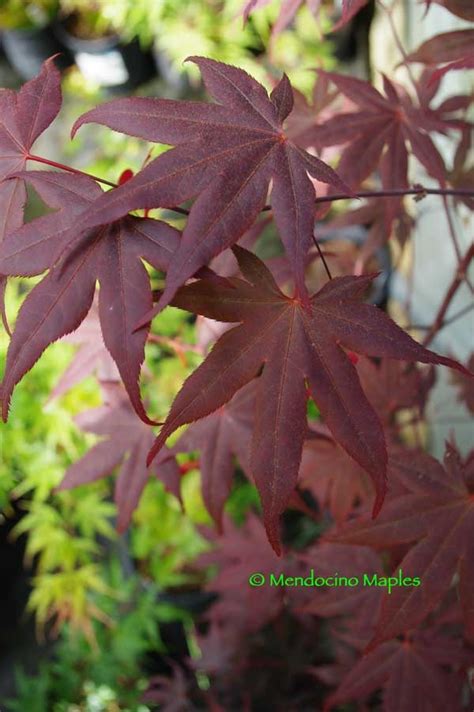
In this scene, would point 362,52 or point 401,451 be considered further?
point 362,52

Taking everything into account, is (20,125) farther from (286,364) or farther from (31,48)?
(31,48)

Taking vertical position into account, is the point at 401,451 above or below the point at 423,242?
below

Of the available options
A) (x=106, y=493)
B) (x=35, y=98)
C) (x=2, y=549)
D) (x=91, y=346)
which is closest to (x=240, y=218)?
(x=35, y=98)

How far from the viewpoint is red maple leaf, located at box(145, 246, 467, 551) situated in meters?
0.45

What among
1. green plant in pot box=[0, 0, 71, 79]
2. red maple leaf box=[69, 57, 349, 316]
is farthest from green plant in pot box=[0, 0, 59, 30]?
red maple leaf box=[69, 57, 349, 316]

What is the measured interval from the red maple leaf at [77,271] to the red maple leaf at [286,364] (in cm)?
3

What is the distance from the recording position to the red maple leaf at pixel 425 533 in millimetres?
537

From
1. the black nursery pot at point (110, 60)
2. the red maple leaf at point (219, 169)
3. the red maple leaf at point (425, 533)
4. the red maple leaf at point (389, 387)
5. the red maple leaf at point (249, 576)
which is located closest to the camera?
the red maple leaf at point (219, 169)

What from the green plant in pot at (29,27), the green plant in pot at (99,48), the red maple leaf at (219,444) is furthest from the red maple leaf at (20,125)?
the green plant in pot at (29,27)

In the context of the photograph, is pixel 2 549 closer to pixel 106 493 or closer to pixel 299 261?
pixel 106 493

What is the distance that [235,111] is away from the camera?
1.56 feet

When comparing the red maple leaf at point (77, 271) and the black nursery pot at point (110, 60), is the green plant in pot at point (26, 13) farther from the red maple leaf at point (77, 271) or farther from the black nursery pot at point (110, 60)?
the red maple leaf at point (77, 271)

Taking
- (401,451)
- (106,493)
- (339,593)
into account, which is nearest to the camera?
(401,451)

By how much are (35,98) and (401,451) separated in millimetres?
428
